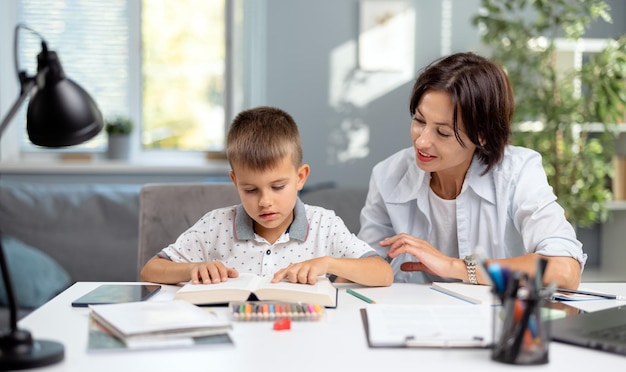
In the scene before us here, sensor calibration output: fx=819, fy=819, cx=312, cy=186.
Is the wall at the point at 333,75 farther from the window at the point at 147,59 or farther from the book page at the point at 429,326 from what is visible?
the book page at the point at 429,326

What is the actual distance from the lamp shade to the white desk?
289 mm

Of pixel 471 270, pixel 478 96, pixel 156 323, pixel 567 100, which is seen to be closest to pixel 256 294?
pixel 156 323

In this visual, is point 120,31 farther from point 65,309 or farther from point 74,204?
point 65,309

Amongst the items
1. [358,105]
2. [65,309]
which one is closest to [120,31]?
[358,105]

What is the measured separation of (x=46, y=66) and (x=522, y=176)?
1122mm

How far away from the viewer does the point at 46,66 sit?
114cm

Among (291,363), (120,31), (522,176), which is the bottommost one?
(291,363)

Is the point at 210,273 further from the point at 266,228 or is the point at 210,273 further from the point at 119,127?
the point at 119,127

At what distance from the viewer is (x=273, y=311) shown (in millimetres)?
1297

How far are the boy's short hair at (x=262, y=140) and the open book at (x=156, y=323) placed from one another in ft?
1.52

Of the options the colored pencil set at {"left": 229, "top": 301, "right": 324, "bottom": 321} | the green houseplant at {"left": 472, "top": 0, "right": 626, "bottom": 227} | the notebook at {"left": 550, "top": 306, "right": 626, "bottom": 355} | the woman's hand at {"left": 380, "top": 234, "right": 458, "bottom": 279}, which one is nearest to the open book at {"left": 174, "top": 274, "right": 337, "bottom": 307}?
the colored pencil set at {"left": 229, "top": 301, "right": 324, "bottom": 321}

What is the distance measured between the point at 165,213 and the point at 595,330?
120 centimetres

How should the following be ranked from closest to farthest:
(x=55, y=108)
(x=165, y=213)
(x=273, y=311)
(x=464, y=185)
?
1. (x=55, y=108)
2. (x=273, y=311)
3. (x=464, y=185)
4. (x=165, y=213)

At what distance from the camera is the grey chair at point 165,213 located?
6.86 feet
